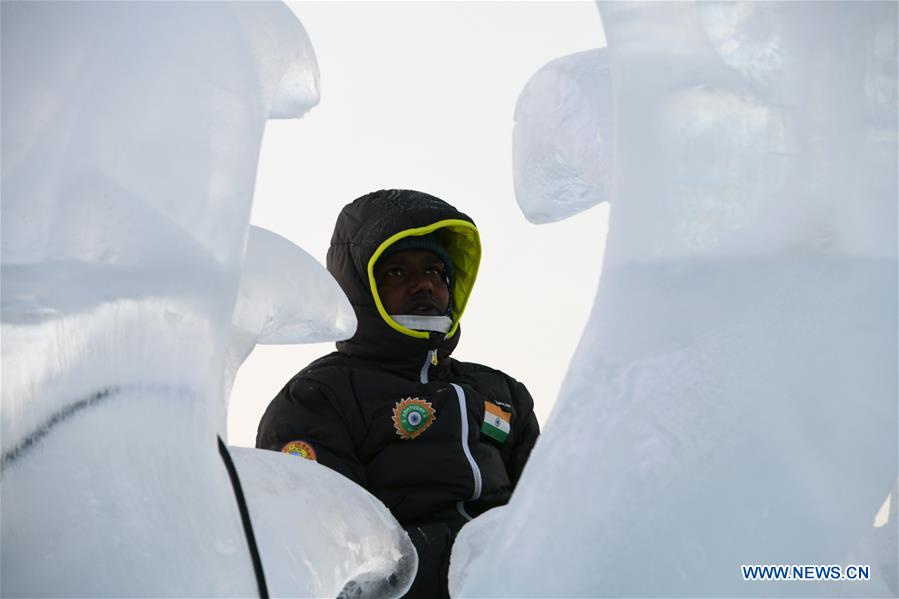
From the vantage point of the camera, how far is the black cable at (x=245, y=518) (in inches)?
28.7

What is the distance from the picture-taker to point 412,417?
6.20 feet

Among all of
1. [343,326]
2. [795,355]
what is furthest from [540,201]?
[795,355]

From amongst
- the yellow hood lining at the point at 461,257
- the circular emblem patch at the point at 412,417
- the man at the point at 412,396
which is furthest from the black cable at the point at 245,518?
the yellow hood lining at the point at 461,257

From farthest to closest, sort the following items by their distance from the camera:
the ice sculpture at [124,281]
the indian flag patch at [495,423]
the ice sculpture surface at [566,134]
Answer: the indian flag patch at [495,423] < the ice sculpture surface at [566,134] < the ice sculpture at [124,281]

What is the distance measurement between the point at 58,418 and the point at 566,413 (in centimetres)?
31

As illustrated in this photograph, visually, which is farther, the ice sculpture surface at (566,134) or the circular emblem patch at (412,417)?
the circular emblem patch at (412,417)

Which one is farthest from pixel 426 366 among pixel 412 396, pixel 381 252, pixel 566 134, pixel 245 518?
pixel 245 518

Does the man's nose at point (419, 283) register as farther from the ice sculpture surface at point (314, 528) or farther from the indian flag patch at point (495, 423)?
the ice sculpture surface at point (314, 528)

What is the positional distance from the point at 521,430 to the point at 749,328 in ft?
4.65

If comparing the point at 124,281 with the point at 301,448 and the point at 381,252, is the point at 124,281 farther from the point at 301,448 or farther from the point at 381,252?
the point at 381,252

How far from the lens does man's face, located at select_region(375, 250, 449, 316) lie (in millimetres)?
2041

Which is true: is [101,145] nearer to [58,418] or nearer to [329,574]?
[58,418]

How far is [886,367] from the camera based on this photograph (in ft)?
2.34

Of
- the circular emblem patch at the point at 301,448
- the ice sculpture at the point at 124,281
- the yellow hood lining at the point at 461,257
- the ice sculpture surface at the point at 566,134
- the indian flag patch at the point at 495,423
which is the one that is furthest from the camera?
the yellow hood lining at the point at 461,257
